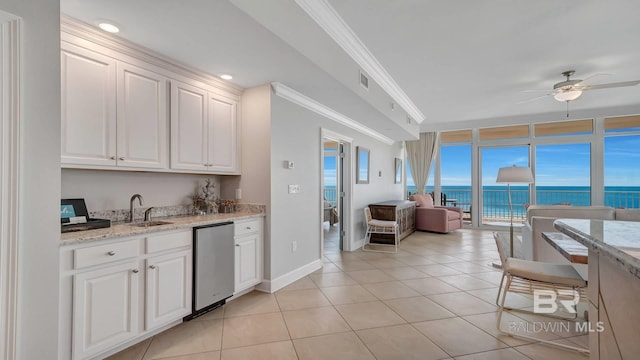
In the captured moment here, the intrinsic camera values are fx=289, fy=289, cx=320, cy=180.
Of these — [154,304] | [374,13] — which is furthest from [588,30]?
[154,304]

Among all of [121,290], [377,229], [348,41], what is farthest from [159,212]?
[377,229]

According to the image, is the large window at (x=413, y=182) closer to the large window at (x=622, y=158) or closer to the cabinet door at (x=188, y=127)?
the large window at (x=622, y=158)

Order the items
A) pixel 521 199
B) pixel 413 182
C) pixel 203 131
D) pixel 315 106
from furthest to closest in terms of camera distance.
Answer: pixel 413 182, pixel 521 199, pixel 315 106, pixel 203 131

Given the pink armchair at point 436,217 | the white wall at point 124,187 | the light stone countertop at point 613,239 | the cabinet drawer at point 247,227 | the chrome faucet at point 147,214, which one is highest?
the white wall at point 124,187

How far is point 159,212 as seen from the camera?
2.90m

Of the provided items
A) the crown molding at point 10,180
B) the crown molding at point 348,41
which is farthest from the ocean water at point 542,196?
the crown molding at point 10,180

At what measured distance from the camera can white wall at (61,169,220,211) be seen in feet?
7.63

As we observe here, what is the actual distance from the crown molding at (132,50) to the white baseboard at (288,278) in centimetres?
228

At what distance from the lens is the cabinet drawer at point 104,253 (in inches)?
71.0

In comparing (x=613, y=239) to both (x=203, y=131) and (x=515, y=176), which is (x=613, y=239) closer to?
(x=203, y=131)

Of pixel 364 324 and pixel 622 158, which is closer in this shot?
pixel 364 324

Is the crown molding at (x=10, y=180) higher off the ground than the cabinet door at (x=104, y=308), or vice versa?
the crown molding at (x=10, y=180)

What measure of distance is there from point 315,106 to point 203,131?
5.24ft

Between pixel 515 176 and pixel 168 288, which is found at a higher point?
pixel 515 176
